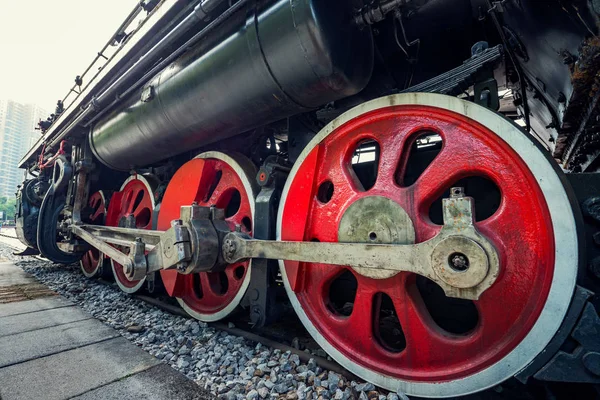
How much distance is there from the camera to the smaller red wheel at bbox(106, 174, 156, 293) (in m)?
3.05

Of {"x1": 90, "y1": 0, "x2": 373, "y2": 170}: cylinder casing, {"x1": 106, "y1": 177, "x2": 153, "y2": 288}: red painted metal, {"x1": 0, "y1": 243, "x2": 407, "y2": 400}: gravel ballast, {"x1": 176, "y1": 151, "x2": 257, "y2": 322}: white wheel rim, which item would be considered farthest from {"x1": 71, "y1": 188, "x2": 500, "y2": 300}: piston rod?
{"x1": 106, "y1": 177, "x2": 153, "y2": 288}: red painted metal

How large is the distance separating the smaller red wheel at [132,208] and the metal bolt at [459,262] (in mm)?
2768

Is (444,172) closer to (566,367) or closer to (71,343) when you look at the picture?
(566,367)

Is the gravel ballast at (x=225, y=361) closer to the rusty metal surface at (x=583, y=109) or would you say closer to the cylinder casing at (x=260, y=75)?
the rusty metal surface at (x=583, y=109)

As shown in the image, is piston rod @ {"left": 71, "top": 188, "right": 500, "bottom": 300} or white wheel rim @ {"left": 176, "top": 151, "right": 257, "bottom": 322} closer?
piston rod @ {"left": 71, "top": 188, "right": 500, "bottom": 300}

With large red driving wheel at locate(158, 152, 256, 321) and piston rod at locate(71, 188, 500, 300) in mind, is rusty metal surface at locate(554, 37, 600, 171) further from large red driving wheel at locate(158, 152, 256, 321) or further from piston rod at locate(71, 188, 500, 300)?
large red driving wheel at locate(158, 152, 256, 321)

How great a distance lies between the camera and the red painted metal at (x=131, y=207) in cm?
317

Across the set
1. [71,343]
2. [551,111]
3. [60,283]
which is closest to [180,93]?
[71,343]

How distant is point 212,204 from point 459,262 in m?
1.82

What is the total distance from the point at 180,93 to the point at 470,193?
1901 mm

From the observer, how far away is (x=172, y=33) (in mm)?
1925

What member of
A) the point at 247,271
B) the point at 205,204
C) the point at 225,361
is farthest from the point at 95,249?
the point at 225,361

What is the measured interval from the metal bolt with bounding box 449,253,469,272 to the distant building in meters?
67.2

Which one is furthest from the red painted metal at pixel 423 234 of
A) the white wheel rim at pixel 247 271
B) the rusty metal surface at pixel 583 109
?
the white wheel rim at pixel 247 271
